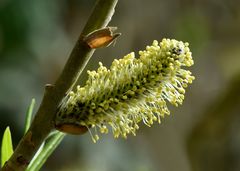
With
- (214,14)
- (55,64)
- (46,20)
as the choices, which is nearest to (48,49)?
(46,20)

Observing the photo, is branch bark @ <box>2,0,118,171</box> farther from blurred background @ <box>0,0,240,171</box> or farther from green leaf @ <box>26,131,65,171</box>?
blurred background @ <box>0,0,240,171</box>

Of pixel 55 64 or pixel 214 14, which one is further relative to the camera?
pixel 214 14

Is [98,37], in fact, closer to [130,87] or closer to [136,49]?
[130,87]

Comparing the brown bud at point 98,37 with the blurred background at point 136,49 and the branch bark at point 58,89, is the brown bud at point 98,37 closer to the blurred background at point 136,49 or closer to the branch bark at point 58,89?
the branch bark at point 58,89

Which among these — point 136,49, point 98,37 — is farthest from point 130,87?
point 136,49

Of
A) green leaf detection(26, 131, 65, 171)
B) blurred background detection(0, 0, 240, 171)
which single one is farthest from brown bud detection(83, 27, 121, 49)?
blurred background detection(0, 0, 240, 171)

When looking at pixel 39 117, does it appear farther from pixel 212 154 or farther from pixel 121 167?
pixel 212 154
